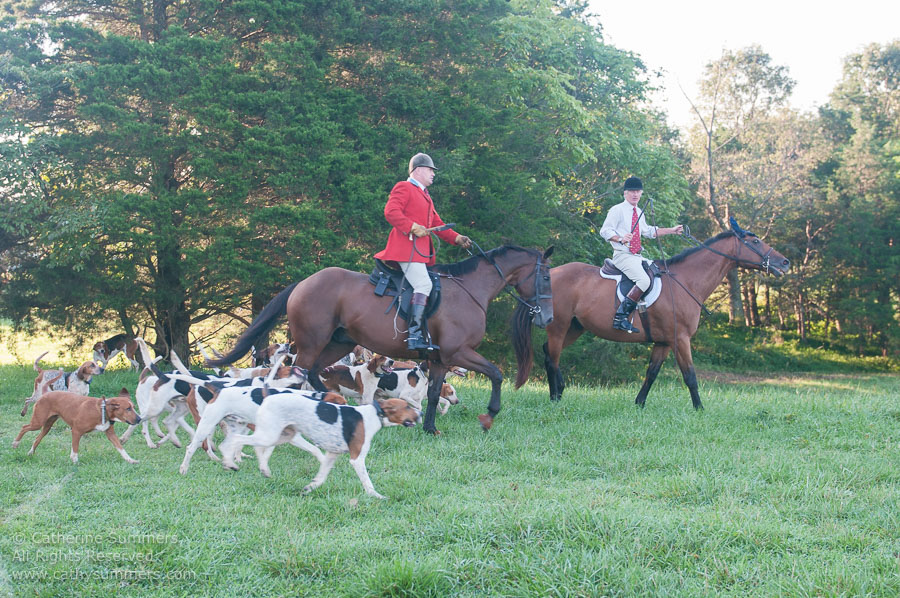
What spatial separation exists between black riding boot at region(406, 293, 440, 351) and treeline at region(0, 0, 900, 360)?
6.80 meters

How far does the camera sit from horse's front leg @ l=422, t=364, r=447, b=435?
7.74 metres

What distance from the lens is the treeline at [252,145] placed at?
45.6 ft

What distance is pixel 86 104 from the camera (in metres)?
13.8

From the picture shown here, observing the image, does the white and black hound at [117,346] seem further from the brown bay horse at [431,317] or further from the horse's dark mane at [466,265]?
the horse's dark mane at [466,265]

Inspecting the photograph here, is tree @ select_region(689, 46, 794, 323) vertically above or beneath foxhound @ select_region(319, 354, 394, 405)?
above

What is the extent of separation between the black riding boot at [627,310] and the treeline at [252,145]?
679 cm

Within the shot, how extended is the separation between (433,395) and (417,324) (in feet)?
2.76

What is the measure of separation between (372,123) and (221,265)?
16.9ft

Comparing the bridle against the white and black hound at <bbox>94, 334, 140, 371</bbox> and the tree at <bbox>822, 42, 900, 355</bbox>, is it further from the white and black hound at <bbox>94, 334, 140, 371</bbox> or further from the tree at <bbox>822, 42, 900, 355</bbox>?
the tree at <bbox>822, 42, 900, 355</bbox>

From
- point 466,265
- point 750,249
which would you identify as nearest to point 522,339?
point 466,265

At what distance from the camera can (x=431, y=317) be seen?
7.84 m

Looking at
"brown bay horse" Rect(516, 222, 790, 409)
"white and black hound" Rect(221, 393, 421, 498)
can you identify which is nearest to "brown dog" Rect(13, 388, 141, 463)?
"white and black hound" Rect(221, 393, 421, 498)

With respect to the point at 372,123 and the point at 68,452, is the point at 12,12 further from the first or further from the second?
the point at 68,452

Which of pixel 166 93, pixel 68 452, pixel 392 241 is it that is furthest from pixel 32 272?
pixel 392 241
